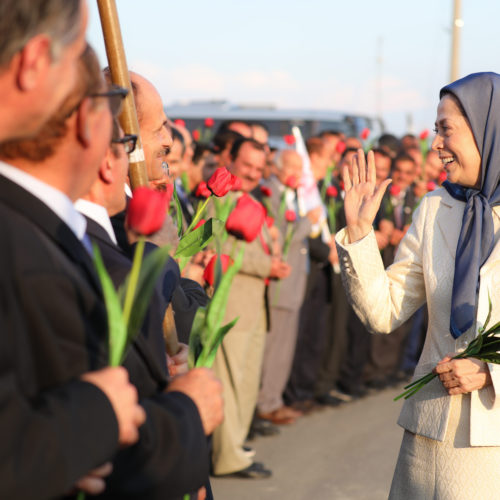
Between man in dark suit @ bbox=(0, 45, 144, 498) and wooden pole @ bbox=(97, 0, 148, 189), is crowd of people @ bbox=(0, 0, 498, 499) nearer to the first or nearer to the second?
man in dark suit @ bbox=(0, 45, 144, 498)

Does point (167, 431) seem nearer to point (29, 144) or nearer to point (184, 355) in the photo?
point (29, 144)

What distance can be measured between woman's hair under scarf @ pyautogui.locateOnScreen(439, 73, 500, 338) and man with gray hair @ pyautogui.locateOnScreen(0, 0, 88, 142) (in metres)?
1.93

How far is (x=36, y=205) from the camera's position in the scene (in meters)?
1.56

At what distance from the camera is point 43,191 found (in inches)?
62.1

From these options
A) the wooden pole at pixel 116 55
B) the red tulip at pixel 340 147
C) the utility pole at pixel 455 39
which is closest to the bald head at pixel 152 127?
the wooden pole at pixel 116 55

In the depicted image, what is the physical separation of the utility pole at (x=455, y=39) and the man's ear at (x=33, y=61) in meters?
17.9

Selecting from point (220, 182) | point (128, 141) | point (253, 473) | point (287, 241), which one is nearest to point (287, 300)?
point (287, 241)

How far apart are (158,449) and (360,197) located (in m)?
1.83

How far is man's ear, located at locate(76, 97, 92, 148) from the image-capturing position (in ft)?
5.20

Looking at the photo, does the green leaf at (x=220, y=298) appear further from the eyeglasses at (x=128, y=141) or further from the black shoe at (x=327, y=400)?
the black shoe at (x=327, y=400)

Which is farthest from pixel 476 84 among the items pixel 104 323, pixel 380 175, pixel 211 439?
pixel 380 175

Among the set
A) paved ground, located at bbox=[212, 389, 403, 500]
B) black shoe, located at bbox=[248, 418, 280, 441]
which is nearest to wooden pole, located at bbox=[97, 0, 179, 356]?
paved ground, located at bbox=[212, 389, 403, 500]

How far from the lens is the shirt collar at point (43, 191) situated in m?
1.57

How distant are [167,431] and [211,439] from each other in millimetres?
4667
